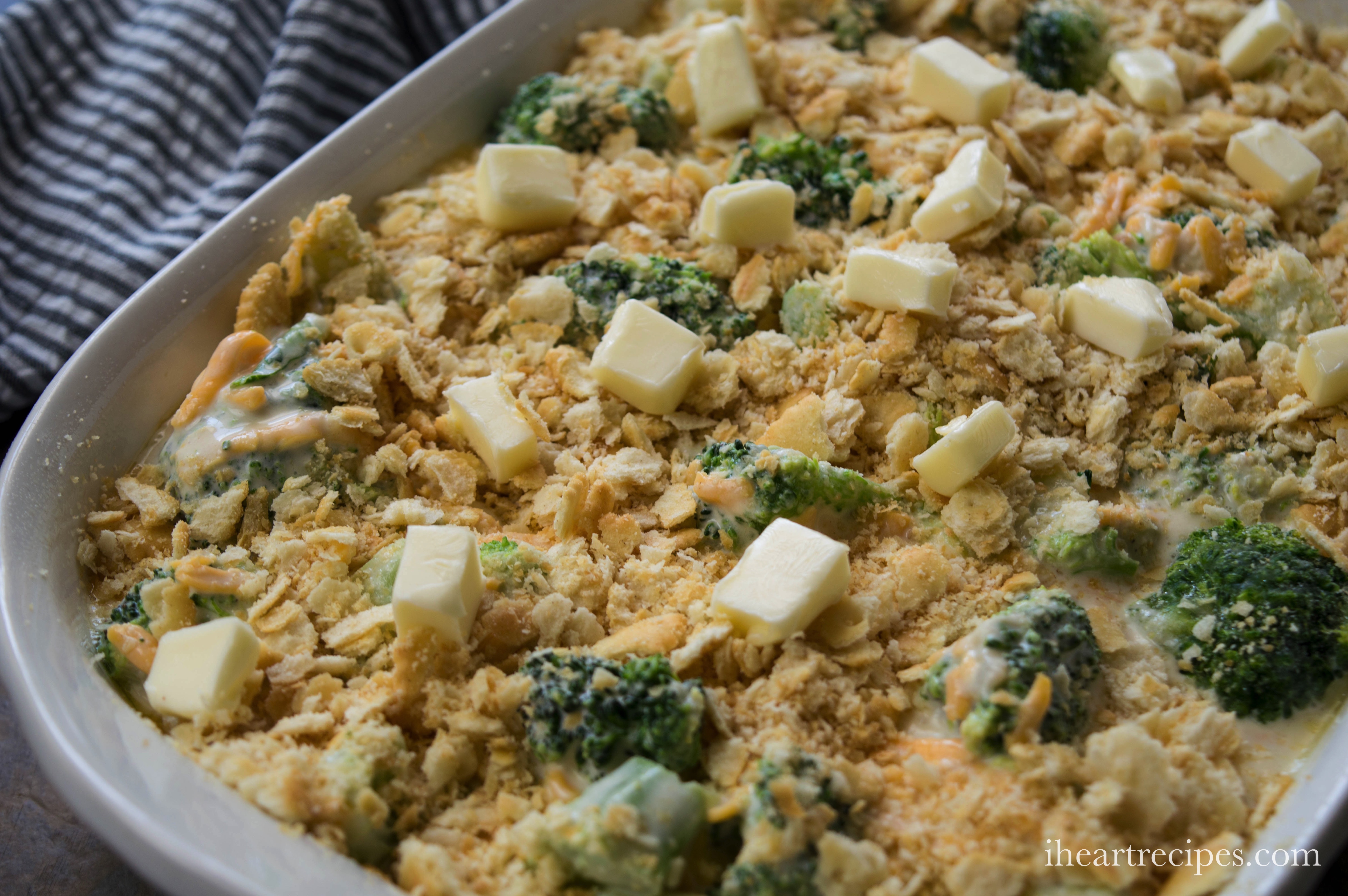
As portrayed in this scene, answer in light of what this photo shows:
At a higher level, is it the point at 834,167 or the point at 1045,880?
the point at 834,167

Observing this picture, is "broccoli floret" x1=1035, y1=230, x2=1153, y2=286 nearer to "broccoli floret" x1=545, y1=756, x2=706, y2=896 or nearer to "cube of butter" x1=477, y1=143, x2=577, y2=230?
"cube of butter" x1=477, y1=143, x2=577, y2=230

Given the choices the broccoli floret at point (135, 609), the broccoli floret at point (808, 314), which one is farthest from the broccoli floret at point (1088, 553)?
the broccoli floret at point (135, 609)

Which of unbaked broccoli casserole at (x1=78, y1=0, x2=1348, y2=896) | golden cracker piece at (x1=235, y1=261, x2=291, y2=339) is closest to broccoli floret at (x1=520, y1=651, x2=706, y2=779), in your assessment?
unbaked broccoli casserole at (x1=78, y1=0, x2=1348, y2=896)

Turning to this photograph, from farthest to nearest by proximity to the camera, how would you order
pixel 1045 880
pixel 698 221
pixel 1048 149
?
pixel 1048 149 → pixel 698 221 → pixel 1045 880

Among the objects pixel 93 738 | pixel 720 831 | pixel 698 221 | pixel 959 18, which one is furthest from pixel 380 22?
pixel 720 831

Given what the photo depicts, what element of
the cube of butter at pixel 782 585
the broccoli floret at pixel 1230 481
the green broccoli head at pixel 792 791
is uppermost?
the cube of butter at pixel 782 585

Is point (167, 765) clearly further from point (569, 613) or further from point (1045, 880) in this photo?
point (1045, 880)

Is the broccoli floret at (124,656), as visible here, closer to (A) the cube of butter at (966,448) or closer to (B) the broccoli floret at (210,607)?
(B) the broccoli floret at (210,607)
